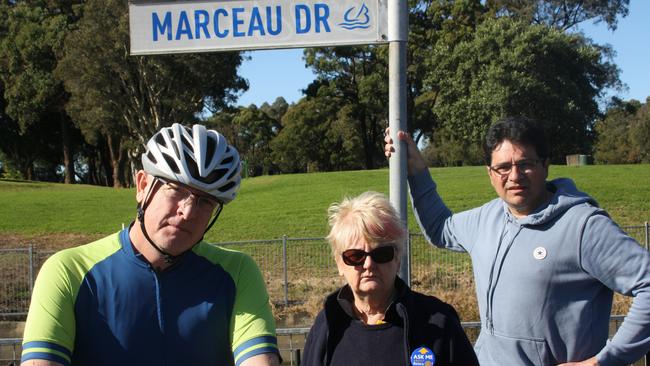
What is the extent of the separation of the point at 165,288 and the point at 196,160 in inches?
17.5

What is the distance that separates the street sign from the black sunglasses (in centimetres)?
115

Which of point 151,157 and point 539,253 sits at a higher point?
point 151,157

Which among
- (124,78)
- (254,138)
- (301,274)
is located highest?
(124,78)

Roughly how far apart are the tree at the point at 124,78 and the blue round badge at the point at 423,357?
3721 centimetres

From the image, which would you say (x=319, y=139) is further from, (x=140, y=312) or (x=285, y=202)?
(x=140, y=312)

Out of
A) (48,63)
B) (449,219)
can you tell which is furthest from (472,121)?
(449,219)

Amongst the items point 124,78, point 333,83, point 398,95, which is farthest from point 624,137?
point 398,95

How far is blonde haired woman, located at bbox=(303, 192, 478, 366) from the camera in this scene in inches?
108

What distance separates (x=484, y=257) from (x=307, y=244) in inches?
469

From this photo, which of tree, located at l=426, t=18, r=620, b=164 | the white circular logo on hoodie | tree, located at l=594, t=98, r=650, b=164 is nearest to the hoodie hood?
the white circular logo on hoodie

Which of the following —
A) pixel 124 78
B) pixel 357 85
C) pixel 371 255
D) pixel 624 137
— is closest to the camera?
pixel 371 255

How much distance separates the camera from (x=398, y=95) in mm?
3637

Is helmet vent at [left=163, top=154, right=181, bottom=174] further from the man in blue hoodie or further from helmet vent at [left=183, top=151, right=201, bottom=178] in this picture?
the man in blue hoodie

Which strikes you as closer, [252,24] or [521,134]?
[521,134]
